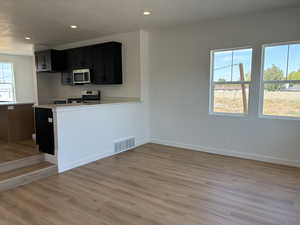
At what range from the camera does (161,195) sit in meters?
2.66

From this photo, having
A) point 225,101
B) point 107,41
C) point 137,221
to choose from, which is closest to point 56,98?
point 107,41

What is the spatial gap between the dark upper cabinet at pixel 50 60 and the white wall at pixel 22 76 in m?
→ 2.69

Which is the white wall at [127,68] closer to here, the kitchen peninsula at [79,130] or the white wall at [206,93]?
the white wall at [206,93]

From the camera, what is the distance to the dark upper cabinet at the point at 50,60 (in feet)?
19.1

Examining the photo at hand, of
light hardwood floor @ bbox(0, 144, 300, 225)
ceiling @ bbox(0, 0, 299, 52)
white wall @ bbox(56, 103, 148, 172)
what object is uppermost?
ceiling @ bbox(0, 0, 299, 52)

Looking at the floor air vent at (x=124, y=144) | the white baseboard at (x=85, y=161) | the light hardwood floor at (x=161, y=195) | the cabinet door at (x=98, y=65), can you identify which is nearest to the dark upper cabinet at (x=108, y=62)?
the cabinet door at (x=98, y=65)

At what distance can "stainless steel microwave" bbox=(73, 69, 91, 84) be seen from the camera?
→ 5.36 m

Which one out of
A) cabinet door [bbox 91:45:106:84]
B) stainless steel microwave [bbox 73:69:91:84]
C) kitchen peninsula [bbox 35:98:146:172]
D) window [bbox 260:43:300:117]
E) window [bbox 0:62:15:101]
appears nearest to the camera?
kitchen peninsula [bbox 35:98:146:172]

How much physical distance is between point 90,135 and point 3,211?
5.65 feet

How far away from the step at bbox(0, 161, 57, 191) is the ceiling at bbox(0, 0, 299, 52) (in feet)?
8.03

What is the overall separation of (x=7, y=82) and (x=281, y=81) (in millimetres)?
8738

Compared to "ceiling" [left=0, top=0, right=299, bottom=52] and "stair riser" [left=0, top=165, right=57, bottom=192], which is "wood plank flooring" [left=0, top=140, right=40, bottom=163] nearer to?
"stair riser" [left=0, top=165, right=57, bottom=192]

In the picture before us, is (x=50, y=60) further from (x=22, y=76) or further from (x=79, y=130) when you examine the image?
(x=22, y=76)

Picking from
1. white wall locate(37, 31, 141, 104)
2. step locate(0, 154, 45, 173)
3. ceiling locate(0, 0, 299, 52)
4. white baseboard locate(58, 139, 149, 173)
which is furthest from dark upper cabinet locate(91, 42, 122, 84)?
step locate(0, 154, 45, 173)
